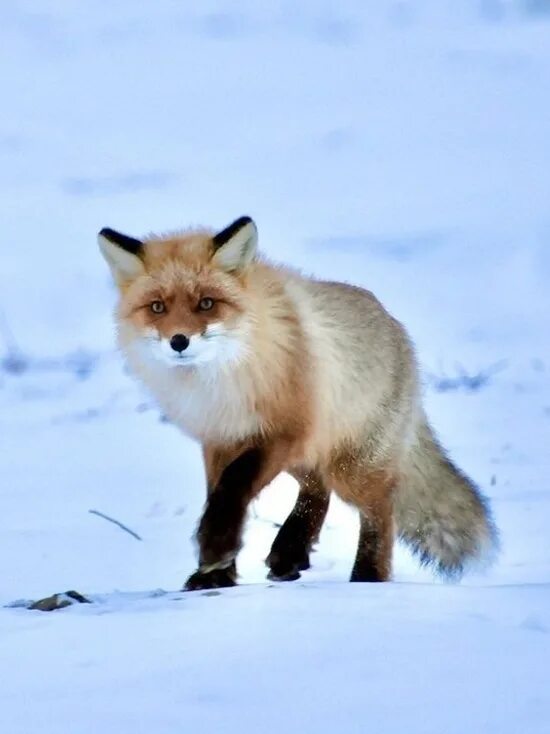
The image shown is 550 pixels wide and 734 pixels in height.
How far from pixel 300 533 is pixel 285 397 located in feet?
3.00

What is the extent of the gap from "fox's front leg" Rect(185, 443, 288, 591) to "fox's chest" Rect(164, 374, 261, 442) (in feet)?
0.30

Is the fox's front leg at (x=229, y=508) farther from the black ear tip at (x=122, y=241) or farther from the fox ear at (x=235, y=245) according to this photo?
the black ear tip at (x=122, y=241)

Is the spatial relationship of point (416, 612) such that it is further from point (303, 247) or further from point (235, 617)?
point (303, 247)

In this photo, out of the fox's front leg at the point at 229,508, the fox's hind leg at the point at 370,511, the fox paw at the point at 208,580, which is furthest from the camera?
the fox's hind leg at the point at 370,511

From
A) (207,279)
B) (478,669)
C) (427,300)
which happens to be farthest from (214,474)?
(427,300)

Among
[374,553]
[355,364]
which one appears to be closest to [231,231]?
[355,364]

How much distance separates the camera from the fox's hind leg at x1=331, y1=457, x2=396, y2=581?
5.62 m

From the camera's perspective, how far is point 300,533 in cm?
584

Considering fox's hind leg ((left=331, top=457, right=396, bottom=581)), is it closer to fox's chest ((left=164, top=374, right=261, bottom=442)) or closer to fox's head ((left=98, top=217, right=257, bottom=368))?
fox's chest ((left=164, top=374, right=261, bottom=442))

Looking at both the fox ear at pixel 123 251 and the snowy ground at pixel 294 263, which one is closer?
the snowy ground at pixel 294 263

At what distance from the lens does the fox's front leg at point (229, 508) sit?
16.1ft

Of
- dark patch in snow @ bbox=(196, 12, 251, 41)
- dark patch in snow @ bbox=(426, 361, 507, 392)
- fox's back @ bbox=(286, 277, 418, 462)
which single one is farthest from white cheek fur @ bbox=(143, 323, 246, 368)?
dark patch in snow @ bbox=(196, 12, 251, 41)

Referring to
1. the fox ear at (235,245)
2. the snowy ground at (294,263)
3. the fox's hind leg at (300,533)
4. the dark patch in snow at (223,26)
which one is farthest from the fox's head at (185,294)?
the dark patch in snow at (223,26)

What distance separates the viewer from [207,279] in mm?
5016
